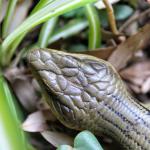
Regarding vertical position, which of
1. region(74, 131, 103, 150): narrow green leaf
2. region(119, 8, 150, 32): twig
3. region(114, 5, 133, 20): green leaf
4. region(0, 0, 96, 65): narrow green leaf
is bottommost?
region(74, 131, 103, 150): narrow green leaf

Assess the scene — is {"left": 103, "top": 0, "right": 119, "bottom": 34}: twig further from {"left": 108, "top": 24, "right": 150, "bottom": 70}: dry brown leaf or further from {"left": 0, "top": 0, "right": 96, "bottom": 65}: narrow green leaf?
{"left": 0, "top": 0, "right": 96, "bottom": 65}: narrow green leaf

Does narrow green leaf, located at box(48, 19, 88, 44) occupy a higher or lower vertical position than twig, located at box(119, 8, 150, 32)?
higher

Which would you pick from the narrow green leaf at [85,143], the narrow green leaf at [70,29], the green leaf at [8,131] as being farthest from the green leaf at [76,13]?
the narrow green leaf at [85,143]

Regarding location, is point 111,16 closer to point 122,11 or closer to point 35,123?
point 122,11

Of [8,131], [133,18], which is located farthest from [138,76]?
[8,131]

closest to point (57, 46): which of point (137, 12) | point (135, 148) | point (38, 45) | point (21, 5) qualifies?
point (38, 45)

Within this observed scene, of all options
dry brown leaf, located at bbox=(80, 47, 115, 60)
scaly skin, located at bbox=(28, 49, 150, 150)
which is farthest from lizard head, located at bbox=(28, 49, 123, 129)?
dry brown leaf, located at bbox=(80, 47, 115, 60)

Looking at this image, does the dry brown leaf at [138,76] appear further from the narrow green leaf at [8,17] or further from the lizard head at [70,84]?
the narrow green leaf at [8,17]

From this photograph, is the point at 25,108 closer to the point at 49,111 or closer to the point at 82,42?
the point at 49,111
